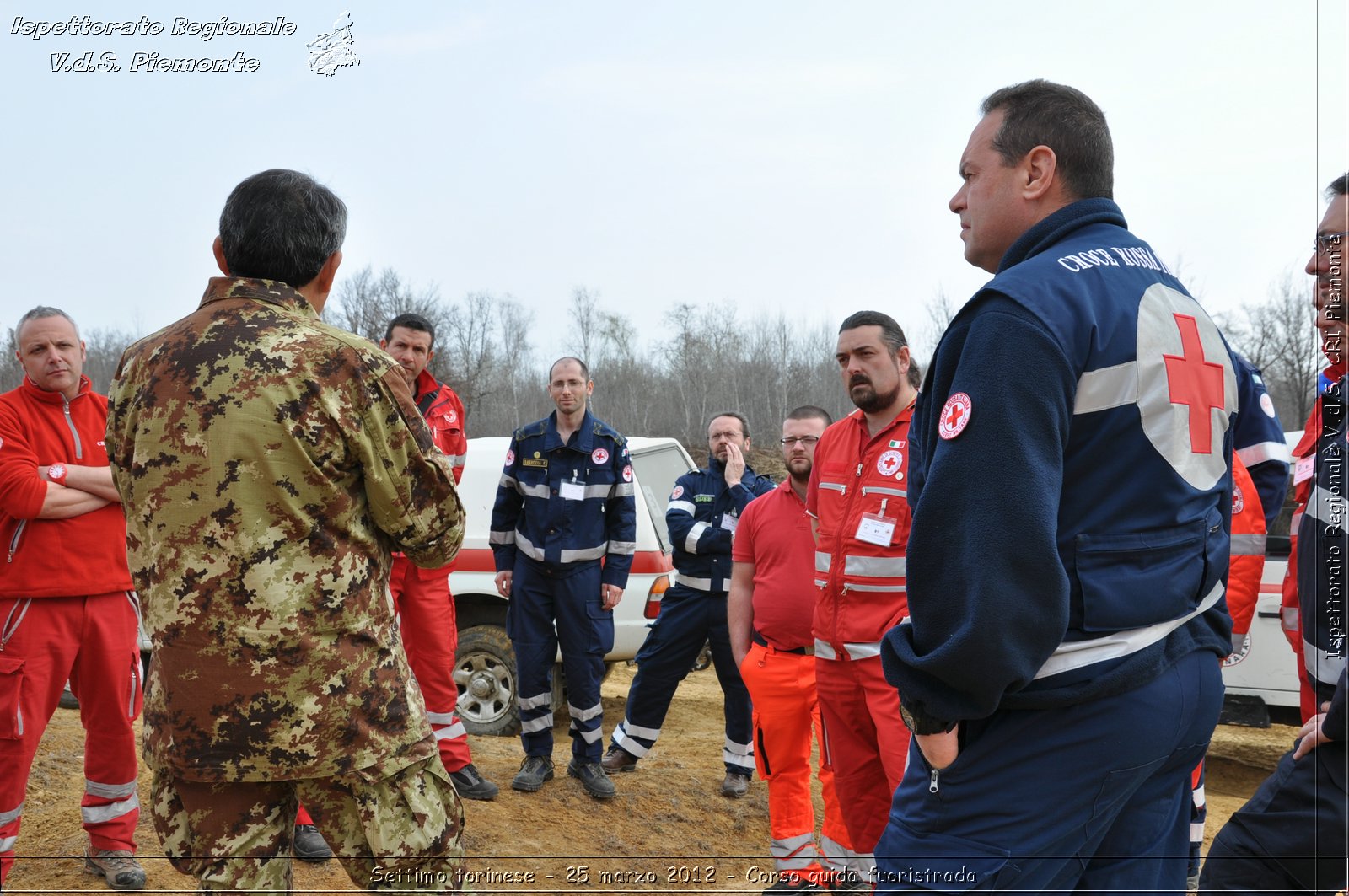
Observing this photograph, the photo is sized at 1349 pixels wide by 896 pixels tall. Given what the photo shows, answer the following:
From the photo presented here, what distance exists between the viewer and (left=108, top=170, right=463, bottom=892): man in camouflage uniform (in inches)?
94.1

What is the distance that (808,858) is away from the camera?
4.82 metres

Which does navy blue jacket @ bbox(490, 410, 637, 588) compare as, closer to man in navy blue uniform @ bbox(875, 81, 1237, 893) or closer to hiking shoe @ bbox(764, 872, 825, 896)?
hiking shoe @ bbox(764, 872, 825, 896)

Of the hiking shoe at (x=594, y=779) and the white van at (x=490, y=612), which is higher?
the white van at (x=490, y=612)

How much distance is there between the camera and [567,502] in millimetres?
6066

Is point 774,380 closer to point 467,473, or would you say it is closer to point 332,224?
point 467,473

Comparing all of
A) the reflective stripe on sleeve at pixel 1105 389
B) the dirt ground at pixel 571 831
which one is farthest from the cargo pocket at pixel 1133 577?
the dirt ground at pixel 571 831

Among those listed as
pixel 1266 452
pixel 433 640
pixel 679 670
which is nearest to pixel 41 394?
pixel 433 640

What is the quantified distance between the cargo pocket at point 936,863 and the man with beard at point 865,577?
1.79 metres

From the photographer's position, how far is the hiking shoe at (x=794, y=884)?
4.73 meters

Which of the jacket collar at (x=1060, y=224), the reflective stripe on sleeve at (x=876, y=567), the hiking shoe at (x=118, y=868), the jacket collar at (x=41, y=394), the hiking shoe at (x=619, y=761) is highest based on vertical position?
the jacket collar at (x=1060, y=224)

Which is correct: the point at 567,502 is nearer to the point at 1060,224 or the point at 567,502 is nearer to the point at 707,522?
the point at 707,522

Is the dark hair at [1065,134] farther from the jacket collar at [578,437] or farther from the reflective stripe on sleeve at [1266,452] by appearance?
the jacket collar at [578,437]

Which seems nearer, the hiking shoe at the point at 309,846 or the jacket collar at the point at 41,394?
the jacket collar at the point at 41,394

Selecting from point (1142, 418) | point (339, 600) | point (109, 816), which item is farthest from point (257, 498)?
point (109, 816)
